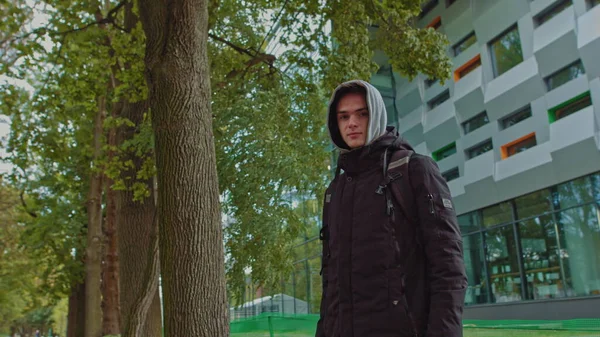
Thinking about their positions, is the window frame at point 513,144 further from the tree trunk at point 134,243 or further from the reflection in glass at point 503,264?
the tree trunk at point 134,243

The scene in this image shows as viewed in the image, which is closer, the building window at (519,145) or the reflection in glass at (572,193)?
the reflection in glass at (572,193)

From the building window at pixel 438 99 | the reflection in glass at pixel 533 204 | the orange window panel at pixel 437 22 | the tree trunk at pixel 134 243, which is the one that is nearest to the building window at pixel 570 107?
the reflection in glass at pixel 533 204

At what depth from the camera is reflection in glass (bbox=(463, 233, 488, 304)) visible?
71.4 ft

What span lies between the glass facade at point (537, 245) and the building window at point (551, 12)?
16.5 ft

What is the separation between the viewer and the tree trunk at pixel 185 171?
551 centimetres

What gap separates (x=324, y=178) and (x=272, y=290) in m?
2.38

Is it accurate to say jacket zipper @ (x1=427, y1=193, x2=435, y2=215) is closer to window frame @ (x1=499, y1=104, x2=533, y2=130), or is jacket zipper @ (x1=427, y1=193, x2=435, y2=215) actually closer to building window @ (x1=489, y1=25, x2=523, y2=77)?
window frame @ (x1=499, y1=104, x2=533, y2=130)

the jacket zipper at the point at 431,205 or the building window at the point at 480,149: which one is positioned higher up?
the building window at the point at 480,149

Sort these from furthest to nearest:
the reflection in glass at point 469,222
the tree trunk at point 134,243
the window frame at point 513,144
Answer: the reflection in glass at point 469,222 → the window frame at point 513,144 → the tree trunk at point 134,243

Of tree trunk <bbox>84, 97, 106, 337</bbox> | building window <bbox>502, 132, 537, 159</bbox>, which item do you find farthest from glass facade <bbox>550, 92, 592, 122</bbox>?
tree trunk <bbox>84, 97, 106, 337</bbox>

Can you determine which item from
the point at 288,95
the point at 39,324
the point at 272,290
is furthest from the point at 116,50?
the point at 39,324

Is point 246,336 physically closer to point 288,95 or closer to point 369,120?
point 288,95

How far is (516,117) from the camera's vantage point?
67.3ft

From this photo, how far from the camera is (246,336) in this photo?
14.4m
